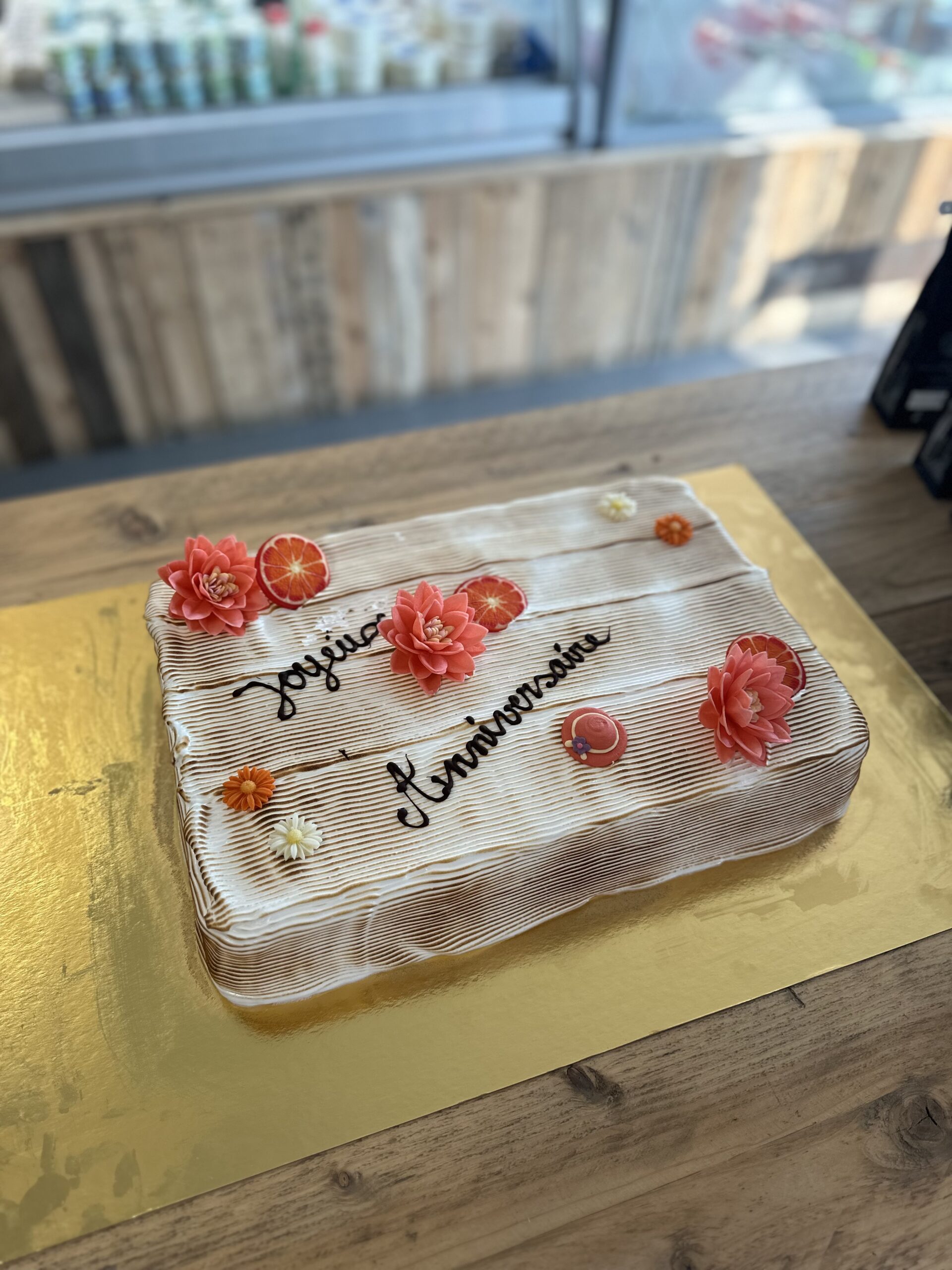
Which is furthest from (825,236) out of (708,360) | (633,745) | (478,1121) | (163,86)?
(478,1121)

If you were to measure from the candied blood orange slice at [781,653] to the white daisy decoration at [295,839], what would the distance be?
526mm

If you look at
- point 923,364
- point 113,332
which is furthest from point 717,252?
point 113,332

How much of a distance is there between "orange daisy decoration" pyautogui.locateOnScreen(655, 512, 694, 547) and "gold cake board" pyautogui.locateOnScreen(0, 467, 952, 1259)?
1.15 ft

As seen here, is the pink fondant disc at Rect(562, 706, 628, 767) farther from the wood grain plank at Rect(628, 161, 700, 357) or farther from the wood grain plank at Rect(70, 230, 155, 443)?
the wood grain plank at Rect(628, 161, 700, 357)

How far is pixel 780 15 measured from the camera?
9.13 ft

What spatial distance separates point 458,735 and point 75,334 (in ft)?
6.00

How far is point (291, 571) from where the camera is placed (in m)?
1.20

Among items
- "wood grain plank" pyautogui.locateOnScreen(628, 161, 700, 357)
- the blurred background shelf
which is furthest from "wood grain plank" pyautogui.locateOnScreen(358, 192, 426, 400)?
"wood grain plank" pyautogui.locateOnScreen(628, 161, 700, 357)

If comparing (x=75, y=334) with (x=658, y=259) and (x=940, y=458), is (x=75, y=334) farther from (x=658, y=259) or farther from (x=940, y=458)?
(x=940, y=458)

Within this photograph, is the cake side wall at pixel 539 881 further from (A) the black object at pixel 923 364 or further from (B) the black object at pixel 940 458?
(A) the black object at pixel 923 364

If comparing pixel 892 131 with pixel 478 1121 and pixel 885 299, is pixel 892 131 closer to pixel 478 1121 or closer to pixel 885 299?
pixel 885 299

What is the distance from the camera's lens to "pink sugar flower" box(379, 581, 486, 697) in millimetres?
1092

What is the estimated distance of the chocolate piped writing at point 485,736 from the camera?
1.00 m

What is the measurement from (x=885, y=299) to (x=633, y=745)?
107 inches
